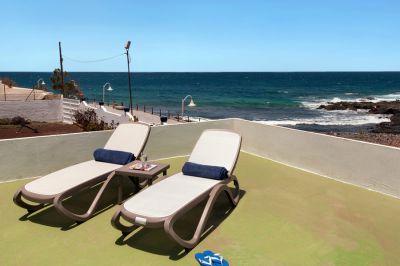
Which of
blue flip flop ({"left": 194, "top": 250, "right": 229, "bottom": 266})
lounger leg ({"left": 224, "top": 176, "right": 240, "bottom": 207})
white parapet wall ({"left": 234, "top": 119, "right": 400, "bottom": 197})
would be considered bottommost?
blue flip flop ({"left": 194, "top": 250, "right": 229, "bottom": 266})

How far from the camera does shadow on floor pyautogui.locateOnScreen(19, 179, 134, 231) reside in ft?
16.1

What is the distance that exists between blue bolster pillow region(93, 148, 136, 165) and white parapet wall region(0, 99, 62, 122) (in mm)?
13684

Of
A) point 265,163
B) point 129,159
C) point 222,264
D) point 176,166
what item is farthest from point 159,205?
point 265,163

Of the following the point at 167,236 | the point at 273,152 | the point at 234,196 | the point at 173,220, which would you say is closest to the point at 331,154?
the point at 273,152

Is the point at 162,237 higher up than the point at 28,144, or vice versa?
the point at 28,144

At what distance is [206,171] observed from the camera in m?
5.29

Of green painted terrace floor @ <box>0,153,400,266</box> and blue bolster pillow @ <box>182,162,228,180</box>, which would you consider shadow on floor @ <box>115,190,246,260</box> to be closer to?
green painted terrace floor @ <box>0,153,400,266</box>

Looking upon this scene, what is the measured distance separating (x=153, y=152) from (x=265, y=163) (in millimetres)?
2704

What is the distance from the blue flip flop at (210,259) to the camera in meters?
3.80

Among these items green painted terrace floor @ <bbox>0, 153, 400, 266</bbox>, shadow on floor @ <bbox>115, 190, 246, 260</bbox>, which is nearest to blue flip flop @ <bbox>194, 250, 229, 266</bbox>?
green painted terrace floor @ <bbox>0, 153, 400, 266</bbox>

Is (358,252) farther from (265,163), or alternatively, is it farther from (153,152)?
(153,152)

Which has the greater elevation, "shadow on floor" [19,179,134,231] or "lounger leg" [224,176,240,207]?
"lounger leg" [224,176,240,207]

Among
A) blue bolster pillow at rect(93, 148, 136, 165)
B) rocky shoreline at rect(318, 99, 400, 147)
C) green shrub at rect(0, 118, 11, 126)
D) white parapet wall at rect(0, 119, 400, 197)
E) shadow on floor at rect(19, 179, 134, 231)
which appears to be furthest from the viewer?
rocky shoreline at rect(318, 99, 400, 147)

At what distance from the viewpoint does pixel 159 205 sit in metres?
4.21
